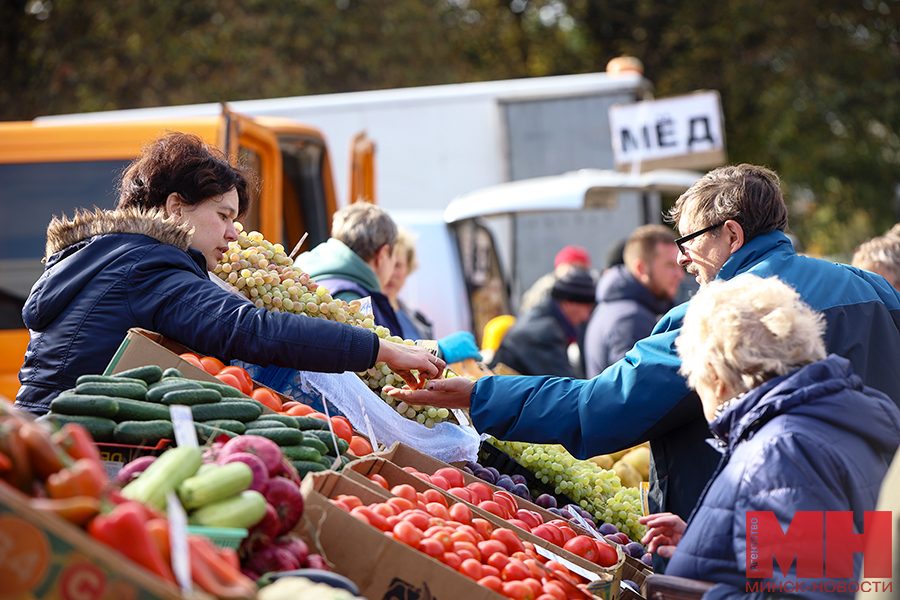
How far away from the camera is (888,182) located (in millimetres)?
21344

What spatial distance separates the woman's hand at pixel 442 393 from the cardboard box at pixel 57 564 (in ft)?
6.61

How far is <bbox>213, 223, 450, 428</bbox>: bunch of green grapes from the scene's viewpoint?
13.4ft

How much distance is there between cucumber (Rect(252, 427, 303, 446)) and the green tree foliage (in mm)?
15343

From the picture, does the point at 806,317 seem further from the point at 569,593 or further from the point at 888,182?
the point at 888,182

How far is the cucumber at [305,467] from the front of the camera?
322 centimetres

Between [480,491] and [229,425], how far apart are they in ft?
2.91

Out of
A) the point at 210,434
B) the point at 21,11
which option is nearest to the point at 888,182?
the point at 21,11

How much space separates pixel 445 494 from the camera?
3.44 m

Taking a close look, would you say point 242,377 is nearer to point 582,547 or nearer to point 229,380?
point 229,380

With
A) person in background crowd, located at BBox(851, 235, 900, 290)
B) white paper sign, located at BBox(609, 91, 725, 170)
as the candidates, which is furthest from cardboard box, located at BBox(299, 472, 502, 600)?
white paper sign, located at BBox(609, 91, 725, 170)

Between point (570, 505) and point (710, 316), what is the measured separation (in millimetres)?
1346

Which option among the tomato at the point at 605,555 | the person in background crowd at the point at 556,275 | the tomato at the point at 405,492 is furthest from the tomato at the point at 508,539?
the person in background crowd at the point at 556,275

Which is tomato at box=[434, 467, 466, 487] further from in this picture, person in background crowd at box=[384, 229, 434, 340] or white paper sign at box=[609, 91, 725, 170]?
white paper sign at box=[609, 91, 725, 170]

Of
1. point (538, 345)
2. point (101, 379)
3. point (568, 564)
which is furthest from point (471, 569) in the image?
point (538, 345)
